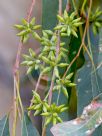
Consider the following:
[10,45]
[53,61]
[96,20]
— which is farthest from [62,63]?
[10,45]

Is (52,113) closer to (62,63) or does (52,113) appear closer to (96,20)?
(62,63)

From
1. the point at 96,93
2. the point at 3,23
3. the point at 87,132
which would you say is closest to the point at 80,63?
the point at 96,93

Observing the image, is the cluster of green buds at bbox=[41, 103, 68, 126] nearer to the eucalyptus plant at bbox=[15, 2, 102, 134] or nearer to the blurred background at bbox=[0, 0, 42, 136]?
the eucalyptus plant at bbox=[15, 2, 102, 134]

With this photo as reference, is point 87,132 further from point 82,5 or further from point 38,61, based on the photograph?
point 82,5

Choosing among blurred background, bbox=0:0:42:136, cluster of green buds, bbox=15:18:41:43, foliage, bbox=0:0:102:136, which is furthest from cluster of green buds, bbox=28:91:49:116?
blurred background, bbox=0:0:42:136

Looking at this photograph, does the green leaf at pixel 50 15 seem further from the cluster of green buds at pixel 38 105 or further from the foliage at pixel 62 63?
the cluster of green buds at pixel 38 105
